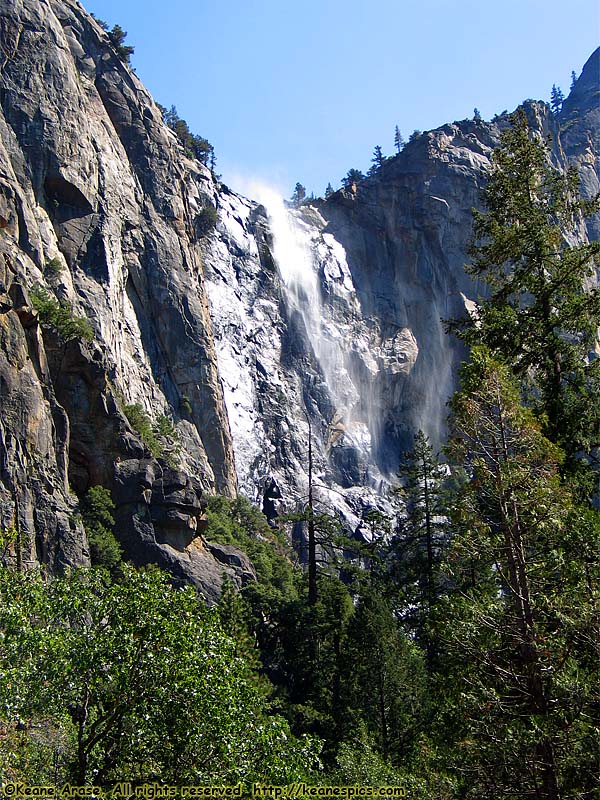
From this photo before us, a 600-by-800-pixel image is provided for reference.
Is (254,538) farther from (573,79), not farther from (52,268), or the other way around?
(573,79)

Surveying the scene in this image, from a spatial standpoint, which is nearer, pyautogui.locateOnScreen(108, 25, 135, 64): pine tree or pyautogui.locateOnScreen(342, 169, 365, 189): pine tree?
pyautogui.locateOnScreen(108, 25, 135, 64): pine tree

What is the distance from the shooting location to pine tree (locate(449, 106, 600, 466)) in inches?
498

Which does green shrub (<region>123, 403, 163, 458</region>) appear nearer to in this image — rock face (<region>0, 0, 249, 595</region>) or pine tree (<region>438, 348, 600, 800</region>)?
rock face (<region>0, 0, 249, 595</region>)

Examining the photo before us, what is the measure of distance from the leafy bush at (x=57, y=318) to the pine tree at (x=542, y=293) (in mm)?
24837

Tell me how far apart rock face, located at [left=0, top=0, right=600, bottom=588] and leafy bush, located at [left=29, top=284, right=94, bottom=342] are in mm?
646

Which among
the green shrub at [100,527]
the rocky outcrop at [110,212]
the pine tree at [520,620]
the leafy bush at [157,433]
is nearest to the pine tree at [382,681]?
the green shrub at [100,527]

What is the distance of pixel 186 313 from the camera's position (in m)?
54.2

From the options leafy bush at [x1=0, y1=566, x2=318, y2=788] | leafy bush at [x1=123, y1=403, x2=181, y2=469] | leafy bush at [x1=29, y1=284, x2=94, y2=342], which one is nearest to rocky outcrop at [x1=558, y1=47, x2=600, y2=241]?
leafy bush at [x1=123, y1=403, x2=181, y2=469]

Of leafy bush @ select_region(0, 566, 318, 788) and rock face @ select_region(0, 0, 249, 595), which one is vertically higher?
rock face @ select_region(0, 0, 249, 595)

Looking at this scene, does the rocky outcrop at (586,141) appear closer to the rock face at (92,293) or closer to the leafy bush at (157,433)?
the rock face at (92,293)

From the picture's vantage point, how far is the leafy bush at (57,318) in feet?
118

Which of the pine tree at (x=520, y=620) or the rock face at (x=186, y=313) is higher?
the rock face at (x=186, y=313)

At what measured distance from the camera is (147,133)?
6031cm

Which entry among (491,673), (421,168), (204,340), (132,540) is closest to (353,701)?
(132,540)
